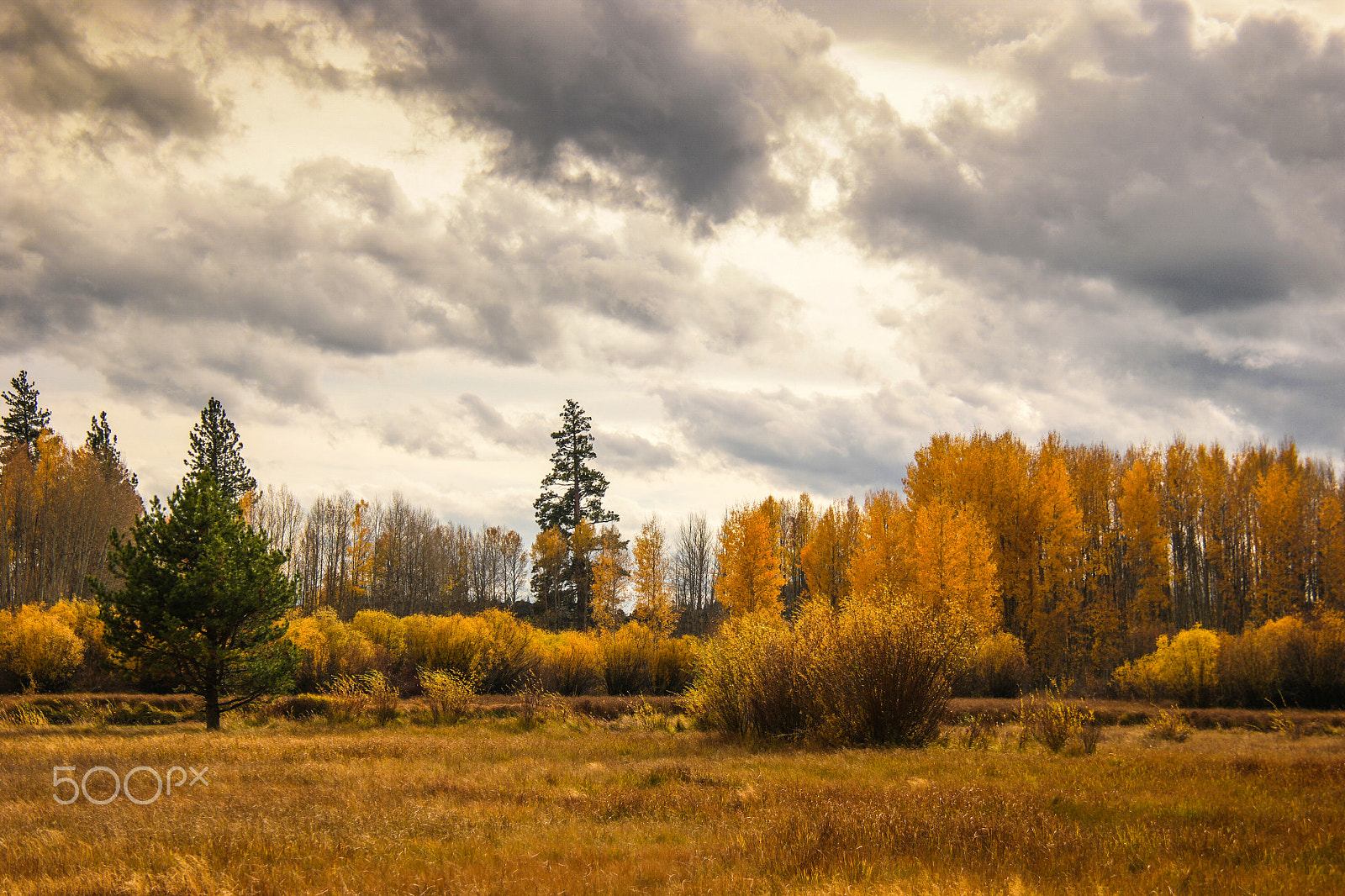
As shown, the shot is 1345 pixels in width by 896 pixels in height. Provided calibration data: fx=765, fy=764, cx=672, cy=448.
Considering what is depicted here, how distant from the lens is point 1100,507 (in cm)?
4819

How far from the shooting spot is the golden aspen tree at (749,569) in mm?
38281

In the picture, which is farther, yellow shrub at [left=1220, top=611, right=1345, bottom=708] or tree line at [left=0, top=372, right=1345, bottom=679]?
tree line at [left=0, top=372, right=1345, bottom=679]

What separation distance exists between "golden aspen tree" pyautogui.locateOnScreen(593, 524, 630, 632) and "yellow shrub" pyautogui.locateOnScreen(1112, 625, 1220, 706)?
2994 centimetres

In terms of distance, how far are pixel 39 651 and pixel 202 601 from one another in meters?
11.8

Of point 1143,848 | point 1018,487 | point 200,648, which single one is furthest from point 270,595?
point 1018,487

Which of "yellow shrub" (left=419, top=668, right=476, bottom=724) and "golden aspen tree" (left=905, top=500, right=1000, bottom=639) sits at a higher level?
"golden aspen tree" (left=905, top=500, right=1000, bottom=639)

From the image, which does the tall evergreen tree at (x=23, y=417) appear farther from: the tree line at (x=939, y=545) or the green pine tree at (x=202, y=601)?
the green pine tree at (x=202, y=601)

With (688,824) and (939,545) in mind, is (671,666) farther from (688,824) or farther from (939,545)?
(688,824)

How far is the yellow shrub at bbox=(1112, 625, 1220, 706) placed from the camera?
2609cm

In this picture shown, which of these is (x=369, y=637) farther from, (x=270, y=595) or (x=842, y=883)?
(x=842, y=883)

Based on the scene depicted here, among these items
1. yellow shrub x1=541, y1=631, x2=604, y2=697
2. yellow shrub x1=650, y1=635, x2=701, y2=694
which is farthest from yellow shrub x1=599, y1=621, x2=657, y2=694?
yellow shrub x1=541, y1=631, x2=604, y2=697

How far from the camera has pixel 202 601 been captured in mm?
17906

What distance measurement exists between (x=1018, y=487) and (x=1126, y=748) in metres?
27.3

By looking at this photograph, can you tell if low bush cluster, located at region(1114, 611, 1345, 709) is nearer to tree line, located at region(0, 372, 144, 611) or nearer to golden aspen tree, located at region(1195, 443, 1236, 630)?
golden aspen tree, located at region(1195, 443, 1236, 630)
